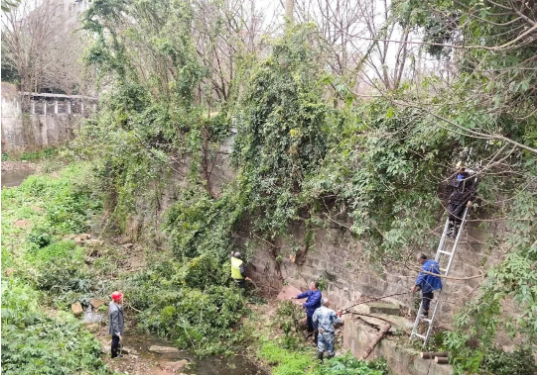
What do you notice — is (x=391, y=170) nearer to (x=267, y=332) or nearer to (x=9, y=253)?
(x=267, y=332)

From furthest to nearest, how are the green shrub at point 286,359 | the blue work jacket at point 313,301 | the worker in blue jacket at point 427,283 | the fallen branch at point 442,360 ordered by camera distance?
1. the blue work jacket at point 313,301
2. the green shrub at point 286,359
3. the worker in blue jacket at point 427,283
4. the fallen branch at point 442,360

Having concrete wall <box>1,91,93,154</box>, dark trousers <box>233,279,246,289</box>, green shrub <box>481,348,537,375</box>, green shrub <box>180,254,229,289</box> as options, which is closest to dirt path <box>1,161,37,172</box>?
concrete wall <box>1,91,93,154</box>

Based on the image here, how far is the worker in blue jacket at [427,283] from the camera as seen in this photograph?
743cm

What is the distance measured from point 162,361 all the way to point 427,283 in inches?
208

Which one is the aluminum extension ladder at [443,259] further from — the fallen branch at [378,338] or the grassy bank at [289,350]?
the grassy bank at [289,350]

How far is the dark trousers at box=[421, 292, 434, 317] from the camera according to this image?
7.65 metres

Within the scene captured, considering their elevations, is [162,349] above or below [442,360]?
below

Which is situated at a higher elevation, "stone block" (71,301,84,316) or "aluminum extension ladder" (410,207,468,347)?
"aluminum extension ladder" (410,207,468,347)

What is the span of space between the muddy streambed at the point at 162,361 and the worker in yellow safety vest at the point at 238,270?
2.19m

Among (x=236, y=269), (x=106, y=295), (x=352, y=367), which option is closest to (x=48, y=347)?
(x=106, y=295)

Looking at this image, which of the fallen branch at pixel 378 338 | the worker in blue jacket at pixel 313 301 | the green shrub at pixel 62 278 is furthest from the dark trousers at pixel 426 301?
the green shrub at pixel 62 278

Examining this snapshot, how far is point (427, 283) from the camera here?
7.54 metres

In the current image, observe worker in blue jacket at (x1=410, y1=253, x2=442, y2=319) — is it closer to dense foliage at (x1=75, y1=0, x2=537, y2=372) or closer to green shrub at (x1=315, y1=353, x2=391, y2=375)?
dense foliage at (x1=75, y1=0, x2=537, y2=372)

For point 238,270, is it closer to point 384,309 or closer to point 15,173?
point 384,309
